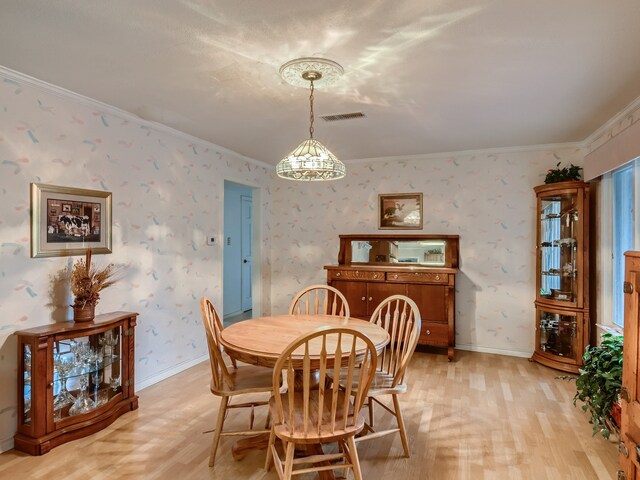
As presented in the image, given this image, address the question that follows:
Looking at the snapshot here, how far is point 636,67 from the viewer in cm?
219

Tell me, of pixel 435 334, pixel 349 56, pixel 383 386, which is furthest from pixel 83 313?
pixel 435 334

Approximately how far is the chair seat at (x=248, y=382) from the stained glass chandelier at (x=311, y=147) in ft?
4.08

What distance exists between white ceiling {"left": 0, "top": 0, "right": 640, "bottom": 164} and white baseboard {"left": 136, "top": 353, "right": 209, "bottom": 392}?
2215 millimetres

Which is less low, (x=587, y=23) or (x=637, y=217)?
(x=587, y=23)

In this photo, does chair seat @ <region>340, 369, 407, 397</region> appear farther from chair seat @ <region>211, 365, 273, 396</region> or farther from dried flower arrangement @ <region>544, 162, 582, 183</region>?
dried flower arrangement @ <region>544, 162, 582, 183</region>

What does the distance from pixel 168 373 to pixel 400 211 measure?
10.0ft

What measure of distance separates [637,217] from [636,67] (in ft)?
3.91

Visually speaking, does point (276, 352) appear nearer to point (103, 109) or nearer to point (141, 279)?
point (141, 279)

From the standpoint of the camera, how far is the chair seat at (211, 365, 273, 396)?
7.11 feet

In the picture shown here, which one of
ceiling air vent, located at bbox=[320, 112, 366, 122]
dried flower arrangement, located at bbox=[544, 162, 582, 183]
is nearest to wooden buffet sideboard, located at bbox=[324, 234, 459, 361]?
dried flower arrangement, located at bbox=[544, 162, 582, 183]

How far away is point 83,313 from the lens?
256 centimetres

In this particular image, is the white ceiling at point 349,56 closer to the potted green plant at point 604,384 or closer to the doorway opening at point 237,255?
the potted green plant at point 604,384

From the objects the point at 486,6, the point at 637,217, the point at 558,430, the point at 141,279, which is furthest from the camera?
the point at 141,279

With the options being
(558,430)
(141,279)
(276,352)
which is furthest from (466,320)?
(141,279)
